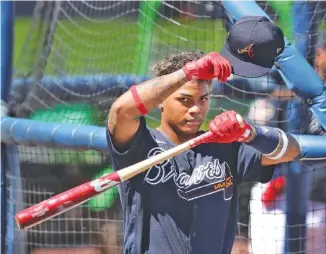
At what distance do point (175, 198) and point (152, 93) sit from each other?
379 mm

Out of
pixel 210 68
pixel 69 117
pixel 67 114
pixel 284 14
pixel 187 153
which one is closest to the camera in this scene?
pixel 210 68

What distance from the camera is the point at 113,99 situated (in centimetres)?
462

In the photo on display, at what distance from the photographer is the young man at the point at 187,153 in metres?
2.72

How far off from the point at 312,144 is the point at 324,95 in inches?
8.4

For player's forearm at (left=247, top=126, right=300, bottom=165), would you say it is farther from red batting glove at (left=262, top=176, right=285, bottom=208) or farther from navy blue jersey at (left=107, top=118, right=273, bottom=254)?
red batting glove at (left=262, top=176, right=285, bottom=208)

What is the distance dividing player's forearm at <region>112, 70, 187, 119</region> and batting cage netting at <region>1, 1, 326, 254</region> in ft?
2.30

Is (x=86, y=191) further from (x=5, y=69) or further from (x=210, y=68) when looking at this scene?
(x=5, y=69)

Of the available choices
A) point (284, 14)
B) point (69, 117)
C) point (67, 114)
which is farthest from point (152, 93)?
point (67, 114)

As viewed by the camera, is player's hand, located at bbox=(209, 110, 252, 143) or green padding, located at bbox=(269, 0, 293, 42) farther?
green padding, located at bbox=(269, 0, 293, 42)

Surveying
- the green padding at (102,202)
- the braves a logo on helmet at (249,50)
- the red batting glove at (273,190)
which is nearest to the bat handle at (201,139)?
the braves a logo on helmet at (249,50)

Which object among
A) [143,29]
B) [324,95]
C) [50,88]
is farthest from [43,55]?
[324,95]

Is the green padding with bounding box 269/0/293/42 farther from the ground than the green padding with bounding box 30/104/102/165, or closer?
farther from the ground

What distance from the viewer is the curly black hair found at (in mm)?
2908

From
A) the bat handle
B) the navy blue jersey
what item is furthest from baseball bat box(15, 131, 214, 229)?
the navy blue jersey
